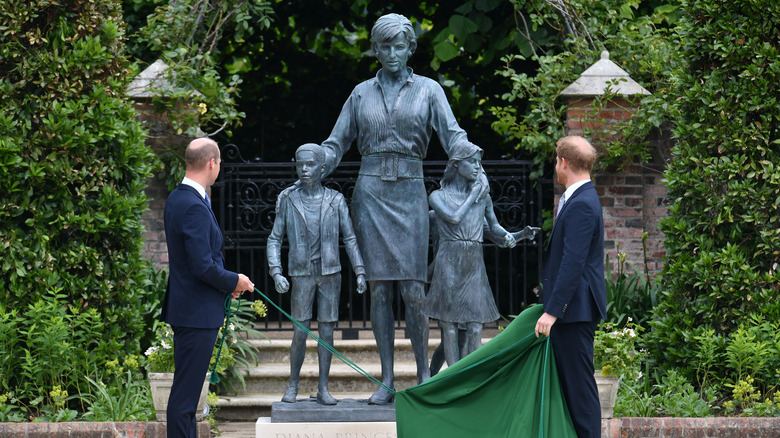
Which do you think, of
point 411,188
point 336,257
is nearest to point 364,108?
point 411,188

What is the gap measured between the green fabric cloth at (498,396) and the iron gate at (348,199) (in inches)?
106

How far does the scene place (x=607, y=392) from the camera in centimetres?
568

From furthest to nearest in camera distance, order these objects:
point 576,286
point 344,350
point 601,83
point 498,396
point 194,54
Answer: point 194,54, point 601,83, point 344,350, point 498,396, point 576,286

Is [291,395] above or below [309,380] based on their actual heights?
above

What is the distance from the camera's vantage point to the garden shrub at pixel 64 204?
619 cm

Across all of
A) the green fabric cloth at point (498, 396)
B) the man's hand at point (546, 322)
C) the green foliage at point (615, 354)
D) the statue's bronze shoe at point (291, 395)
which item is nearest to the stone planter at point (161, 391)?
the statue's bronze shoe at point (291, 395)

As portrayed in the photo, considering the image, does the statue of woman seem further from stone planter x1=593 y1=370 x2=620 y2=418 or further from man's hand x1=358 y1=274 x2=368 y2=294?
stone planter x1=593 y1=370 x2=620 y2=418

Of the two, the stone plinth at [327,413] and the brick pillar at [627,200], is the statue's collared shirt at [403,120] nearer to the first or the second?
the stone plinth at [327,413]

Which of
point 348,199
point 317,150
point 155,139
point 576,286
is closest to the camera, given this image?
point 576,286

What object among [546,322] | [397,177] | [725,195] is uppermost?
[397,177]

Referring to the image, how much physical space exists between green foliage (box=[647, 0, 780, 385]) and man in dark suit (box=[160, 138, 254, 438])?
3.34 metres

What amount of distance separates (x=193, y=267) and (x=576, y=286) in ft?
5.60

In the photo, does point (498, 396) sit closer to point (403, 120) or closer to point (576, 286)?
point (576, 286)

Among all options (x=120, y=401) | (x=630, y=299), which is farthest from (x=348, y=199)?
(x=120, y=401)
